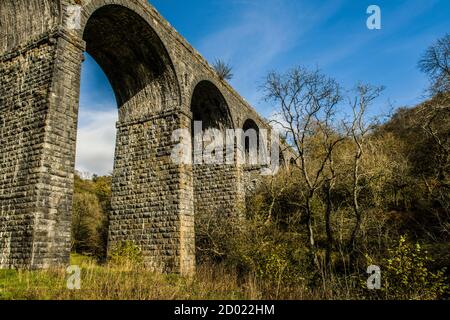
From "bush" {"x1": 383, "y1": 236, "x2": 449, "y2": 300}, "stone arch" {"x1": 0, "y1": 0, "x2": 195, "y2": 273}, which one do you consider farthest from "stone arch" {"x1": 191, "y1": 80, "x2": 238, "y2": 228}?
"bush" {"x1": 383, "y1": 236, "x2": 449, "y2": 300}

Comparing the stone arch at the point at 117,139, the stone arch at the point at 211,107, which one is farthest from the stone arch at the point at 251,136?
the stone arch at the point at 117,139

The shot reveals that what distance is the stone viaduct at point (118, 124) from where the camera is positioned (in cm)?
806

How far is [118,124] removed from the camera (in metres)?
14.5

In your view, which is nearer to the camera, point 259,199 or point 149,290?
point 149,290

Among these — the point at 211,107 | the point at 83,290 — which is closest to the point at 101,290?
the point at 83,290

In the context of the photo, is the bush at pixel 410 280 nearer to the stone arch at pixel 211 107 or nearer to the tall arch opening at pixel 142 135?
the tall arch opening at pixel 142 135

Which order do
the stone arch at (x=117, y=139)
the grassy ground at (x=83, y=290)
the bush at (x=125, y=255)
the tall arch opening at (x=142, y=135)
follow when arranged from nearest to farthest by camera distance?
the grassy ground at (x=83, y=290) < the stone arch at (x=117, y=139) < the bush at (x=125, y=255) < the tall arch opening at (x=142, y=135)

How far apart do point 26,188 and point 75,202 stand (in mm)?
19423

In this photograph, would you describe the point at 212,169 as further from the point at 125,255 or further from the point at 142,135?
the point at 125,255

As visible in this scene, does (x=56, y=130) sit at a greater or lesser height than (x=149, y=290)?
greater
